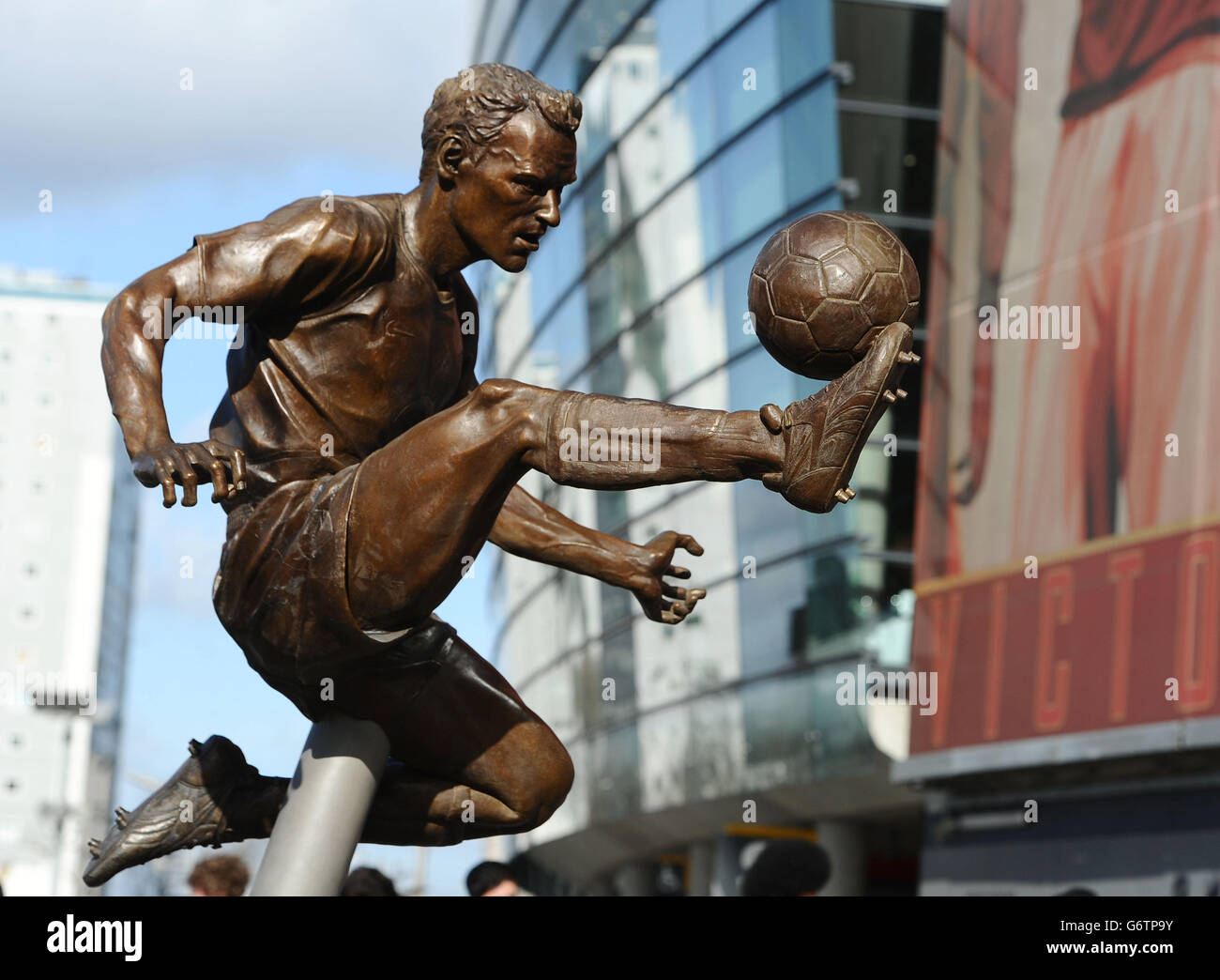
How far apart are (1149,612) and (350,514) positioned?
10.3m

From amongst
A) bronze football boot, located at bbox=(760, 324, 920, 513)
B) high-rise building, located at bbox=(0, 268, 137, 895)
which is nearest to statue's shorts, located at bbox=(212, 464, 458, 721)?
bronze football boot, located at bbox=(760, 324, 920, 513)

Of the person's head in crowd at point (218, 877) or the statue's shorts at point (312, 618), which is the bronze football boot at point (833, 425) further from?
the person's head in crowd at point (218, 877)

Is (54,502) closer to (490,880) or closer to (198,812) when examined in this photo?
(490,880)

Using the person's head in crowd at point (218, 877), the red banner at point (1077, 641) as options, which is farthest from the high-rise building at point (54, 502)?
the person's head in crowd at point (218, 877)

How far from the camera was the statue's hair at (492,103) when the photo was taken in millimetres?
3660

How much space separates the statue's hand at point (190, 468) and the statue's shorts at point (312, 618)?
374 mm

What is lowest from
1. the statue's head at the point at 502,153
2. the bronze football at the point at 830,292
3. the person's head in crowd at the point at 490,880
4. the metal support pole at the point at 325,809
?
the person's head in crowd at the point at 490,880

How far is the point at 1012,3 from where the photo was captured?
1517cm

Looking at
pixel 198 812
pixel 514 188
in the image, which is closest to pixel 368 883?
pixel 198 812

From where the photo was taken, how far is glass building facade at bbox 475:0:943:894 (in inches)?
730

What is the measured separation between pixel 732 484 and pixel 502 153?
60.4 ft

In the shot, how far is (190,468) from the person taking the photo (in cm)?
309

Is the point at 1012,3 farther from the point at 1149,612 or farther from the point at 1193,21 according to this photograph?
the point at 1149,612
